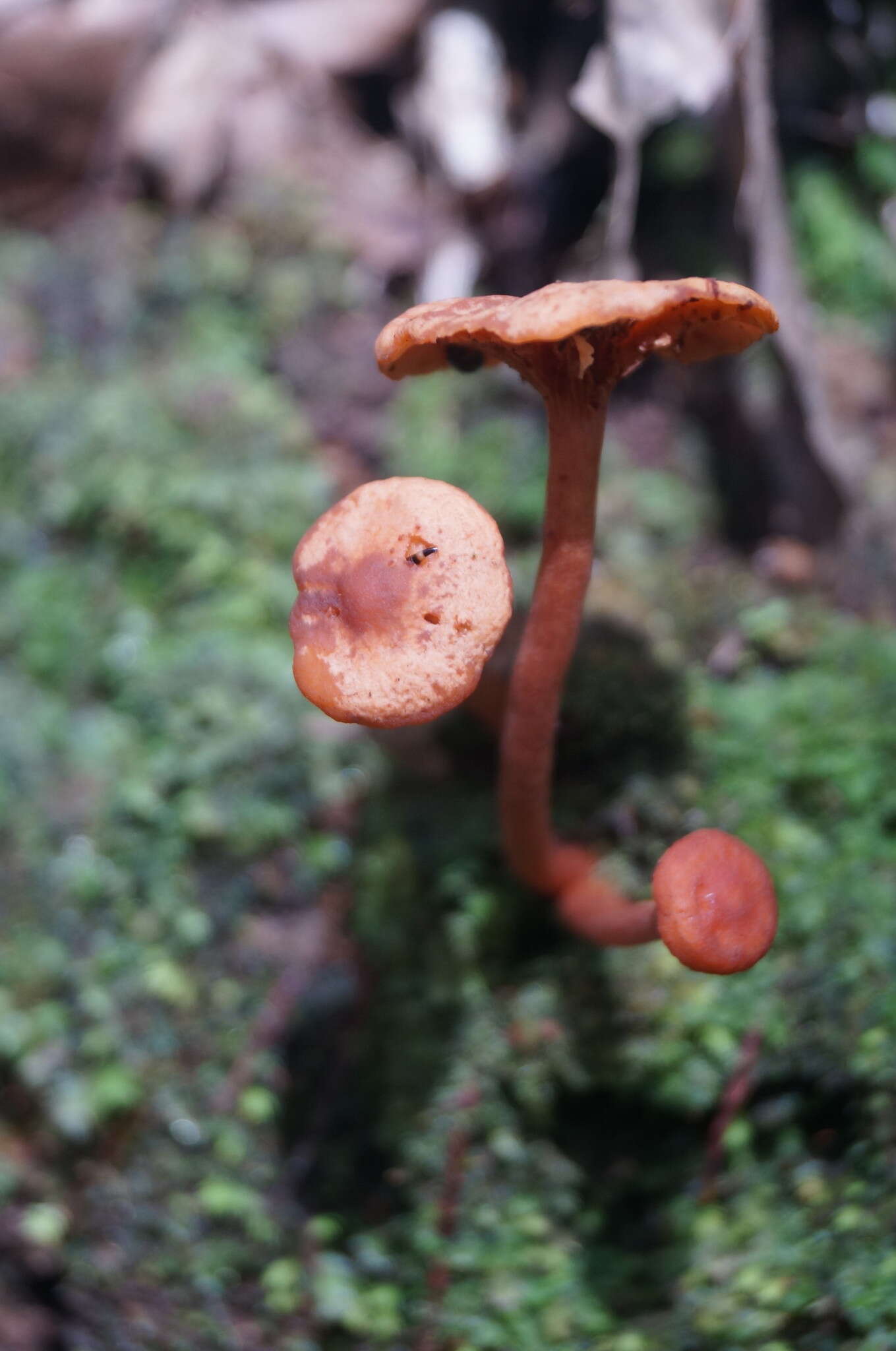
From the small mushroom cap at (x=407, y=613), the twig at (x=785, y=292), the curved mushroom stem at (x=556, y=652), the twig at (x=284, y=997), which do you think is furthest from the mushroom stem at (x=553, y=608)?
the twig at (x=785, y=292)

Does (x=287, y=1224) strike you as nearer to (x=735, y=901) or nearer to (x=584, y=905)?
(x=584, y=905)

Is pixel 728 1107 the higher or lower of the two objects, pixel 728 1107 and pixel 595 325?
the lower

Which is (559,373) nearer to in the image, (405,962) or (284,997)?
(405,962)

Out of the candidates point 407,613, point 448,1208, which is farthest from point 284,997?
point 407,613

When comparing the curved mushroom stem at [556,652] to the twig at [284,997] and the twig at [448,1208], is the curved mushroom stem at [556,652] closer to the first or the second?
the twig at [448,1208]

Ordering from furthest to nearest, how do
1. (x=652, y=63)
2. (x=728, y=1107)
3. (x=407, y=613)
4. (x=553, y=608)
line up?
(x=652, y=63), (x=728, y=1107), (x=553, y=608), (x=407, y=613)

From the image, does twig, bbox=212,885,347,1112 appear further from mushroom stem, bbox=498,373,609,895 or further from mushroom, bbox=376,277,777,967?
mushroom stem, bbox=498,373,609,895

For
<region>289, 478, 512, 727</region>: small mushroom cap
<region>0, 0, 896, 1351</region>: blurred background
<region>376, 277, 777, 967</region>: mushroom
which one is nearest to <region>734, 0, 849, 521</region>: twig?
<region>0, 0, 896, 1351</region>: blurred background
